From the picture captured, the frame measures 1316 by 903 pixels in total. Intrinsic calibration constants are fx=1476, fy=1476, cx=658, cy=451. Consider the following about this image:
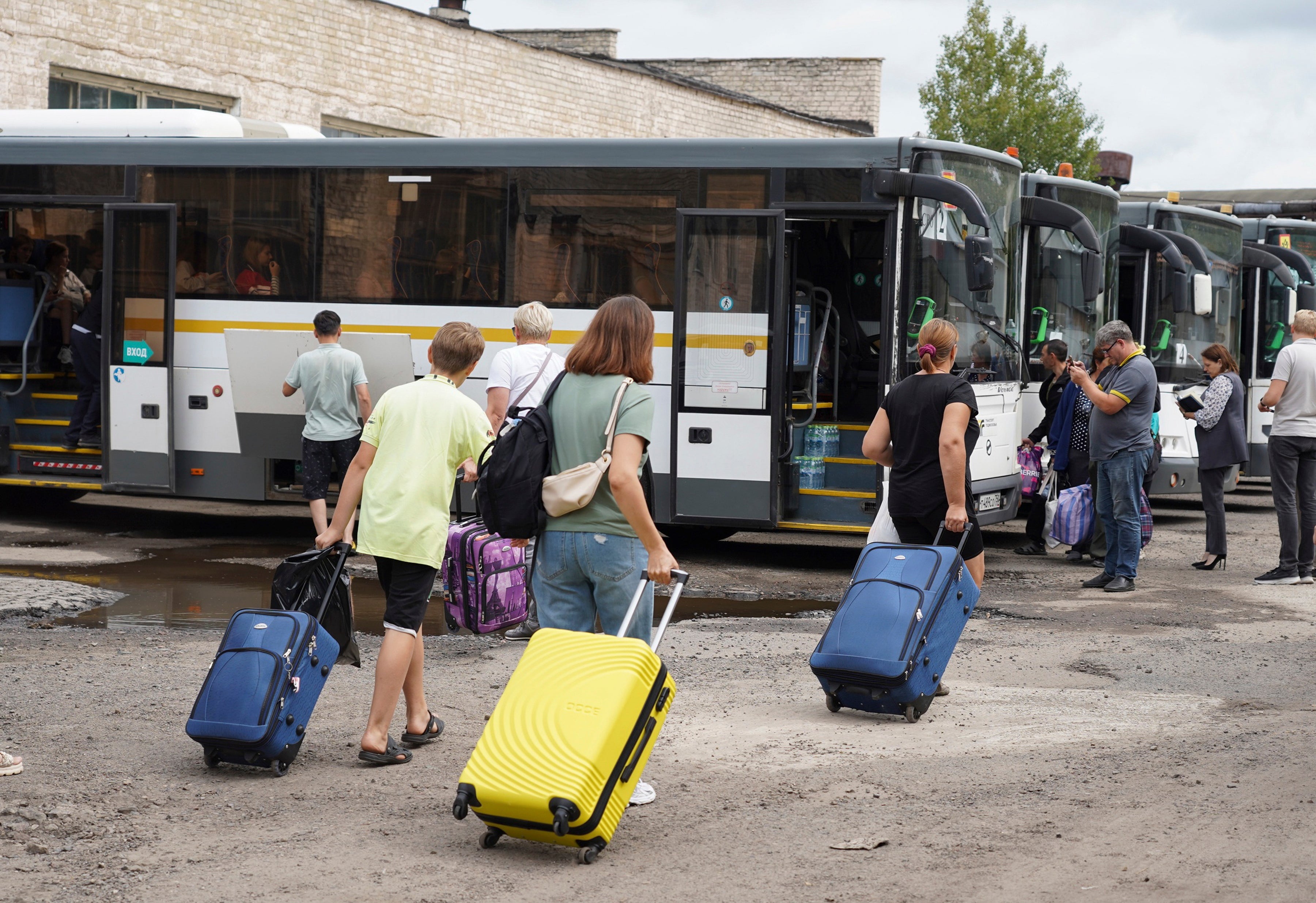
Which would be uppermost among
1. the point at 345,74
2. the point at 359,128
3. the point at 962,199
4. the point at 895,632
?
the point at 345,74

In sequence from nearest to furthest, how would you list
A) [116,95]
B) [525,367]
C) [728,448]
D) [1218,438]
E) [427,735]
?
1. [427,735]
2. [525,367]
3. [728,448]
4. [1218,438]
5. [116,95]

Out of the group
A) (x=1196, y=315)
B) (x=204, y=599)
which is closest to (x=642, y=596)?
(x=204, y=599)

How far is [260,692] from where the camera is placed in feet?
17.7

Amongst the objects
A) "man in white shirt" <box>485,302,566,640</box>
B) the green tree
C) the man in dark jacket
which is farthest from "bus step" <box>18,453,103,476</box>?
the green tree

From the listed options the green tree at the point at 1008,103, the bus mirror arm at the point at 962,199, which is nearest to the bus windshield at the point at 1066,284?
the bus mirror arm at the point at 962,199

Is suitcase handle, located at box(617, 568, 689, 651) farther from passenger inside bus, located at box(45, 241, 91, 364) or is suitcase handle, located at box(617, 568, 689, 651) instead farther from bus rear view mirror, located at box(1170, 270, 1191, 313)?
passenger inside bus, located at box(45, 241, 91, 364)

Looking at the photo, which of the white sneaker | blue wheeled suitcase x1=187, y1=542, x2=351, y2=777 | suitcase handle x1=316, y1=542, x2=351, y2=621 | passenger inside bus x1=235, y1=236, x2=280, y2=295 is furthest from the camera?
passenger inside bus x1=235, y1=236, x2=280, y2=295

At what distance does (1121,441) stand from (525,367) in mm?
4269

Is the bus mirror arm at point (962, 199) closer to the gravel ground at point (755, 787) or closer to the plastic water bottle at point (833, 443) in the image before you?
the plastic water bottle at point (833, 443)

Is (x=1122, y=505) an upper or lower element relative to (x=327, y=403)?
lower

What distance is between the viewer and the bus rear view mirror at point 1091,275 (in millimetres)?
11633

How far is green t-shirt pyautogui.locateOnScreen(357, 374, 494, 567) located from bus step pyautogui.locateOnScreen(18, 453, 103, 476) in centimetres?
759

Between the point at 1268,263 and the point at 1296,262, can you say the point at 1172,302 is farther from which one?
the point at 1296,262

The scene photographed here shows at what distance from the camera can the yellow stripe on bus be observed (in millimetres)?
11039
